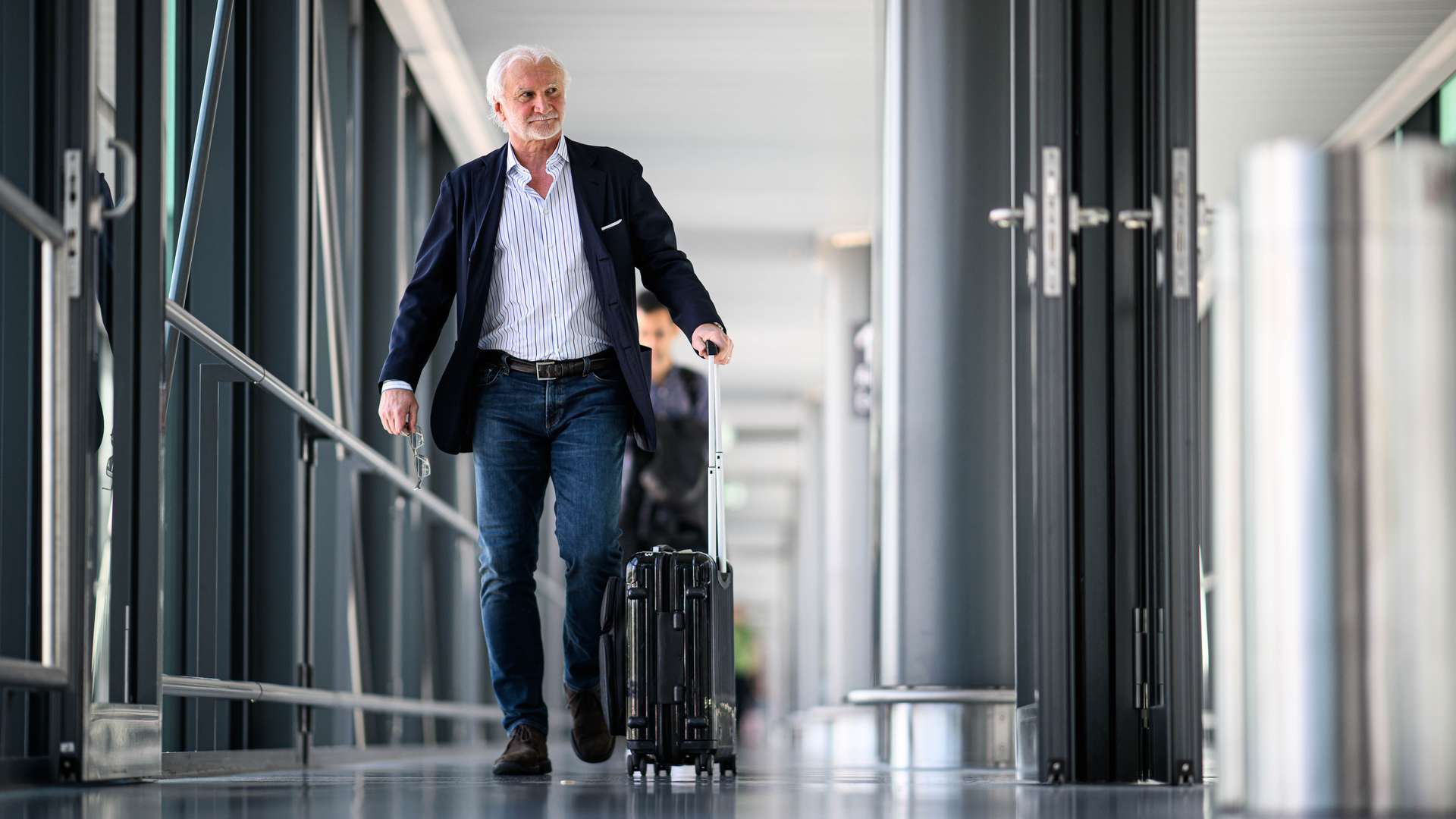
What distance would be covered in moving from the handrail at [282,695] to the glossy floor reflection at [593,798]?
0.69 feet

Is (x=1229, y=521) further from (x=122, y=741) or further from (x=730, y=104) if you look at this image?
(x=730, y=104)

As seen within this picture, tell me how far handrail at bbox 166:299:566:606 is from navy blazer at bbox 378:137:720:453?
1.44 feet

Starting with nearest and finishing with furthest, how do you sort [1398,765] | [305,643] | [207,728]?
[1398,765]
[207,728]
[305,643]

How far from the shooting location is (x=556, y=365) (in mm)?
3572

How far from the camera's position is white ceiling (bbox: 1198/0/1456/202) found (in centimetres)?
844

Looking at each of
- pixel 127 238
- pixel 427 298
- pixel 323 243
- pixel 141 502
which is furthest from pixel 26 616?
pixel 323 243

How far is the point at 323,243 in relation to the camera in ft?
21.2

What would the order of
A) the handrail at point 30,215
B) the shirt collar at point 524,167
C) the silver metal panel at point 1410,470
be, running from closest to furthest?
1. the silver metal panel at point 1410,470
2. the handrail at point 30,215
3. the shirt collar at point 524,167

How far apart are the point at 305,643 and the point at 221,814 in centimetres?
290

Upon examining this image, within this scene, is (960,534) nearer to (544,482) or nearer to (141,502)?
(544,482)

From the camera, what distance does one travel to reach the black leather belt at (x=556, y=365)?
3.57 metres

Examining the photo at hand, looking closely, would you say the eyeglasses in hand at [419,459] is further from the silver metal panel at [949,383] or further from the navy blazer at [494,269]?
the silver metal panel at [949,383]

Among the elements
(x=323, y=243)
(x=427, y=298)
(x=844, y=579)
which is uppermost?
(x=323, y=243)

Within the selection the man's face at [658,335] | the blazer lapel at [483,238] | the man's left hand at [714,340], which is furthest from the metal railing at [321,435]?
the man's face at [658,335]
